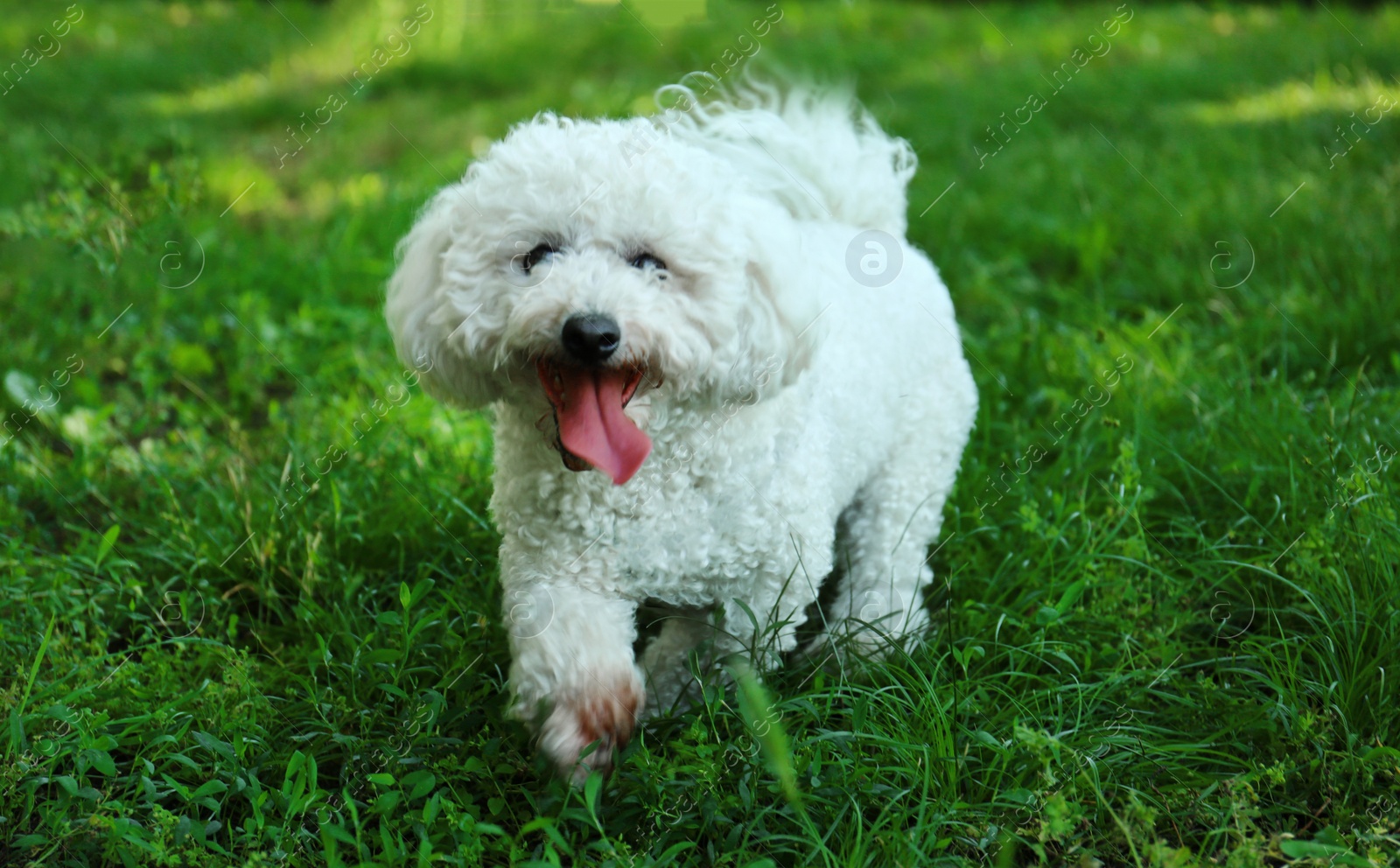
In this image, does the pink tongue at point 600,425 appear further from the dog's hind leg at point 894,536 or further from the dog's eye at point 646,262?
the dog's hind leg at point 894,536

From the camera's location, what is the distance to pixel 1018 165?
199 inches

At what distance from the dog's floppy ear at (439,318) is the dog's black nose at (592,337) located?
22 cm

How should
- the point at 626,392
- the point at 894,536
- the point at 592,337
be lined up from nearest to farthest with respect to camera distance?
the point at 592,337
the point at 626,392
the point at 894,536

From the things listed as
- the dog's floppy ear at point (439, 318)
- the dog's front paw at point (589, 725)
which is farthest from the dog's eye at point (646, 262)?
the dog's front paw at point (589, 725)

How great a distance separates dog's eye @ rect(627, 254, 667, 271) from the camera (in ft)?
6.37

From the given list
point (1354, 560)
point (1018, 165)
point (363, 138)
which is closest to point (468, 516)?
point (1354, 560)

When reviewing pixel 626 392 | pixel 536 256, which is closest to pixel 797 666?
pixel 626 392

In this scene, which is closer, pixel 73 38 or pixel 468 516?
pixel 468 516

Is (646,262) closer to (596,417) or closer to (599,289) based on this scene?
(599,289)

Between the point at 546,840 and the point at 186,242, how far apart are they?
311cm

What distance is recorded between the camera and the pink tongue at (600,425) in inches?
70.9

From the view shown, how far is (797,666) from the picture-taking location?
2.25 metres

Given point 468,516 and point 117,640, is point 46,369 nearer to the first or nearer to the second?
point 117,640

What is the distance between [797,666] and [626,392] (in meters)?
0.74
